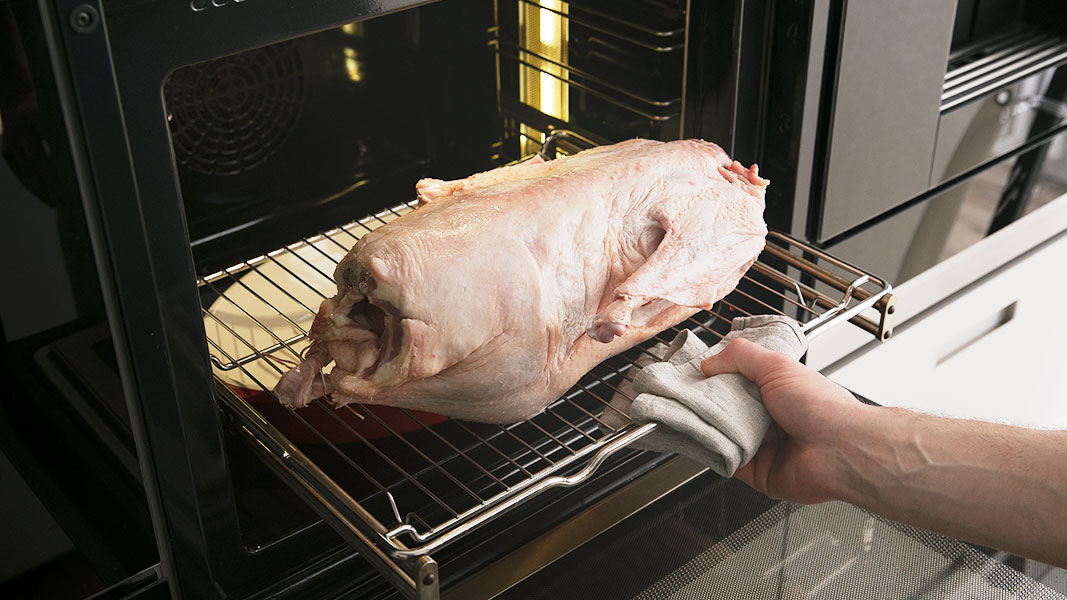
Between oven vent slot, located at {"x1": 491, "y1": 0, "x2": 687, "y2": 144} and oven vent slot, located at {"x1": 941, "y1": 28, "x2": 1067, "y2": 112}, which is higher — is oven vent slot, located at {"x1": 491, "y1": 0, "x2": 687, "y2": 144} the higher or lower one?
the higher one

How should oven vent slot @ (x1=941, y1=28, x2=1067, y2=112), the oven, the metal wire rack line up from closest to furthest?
1. the oven
2. the metal wire rack
3. oven vent slot @ (x1=941, y1=28, x2=1067, y2=112)

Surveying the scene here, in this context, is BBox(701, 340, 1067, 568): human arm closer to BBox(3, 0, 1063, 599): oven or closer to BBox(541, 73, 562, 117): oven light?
BBox(3, 0, 1063, 599): oven

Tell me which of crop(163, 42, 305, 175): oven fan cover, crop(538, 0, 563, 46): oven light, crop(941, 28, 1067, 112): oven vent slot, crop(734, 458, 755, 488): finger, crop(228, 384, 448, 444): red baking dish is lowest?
crop(734, 458, 755, 488): finger

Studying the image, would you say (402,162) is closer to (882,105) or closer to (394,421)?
(394,421)

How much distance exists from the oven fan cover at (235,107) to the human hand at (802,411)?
0.55m

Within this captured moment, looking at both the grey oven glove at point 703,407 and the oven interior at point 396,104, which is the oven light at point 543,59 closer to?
the oven interior at point 396,104

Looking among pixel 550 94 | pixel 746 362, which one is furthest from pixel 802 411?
pixel 550 94

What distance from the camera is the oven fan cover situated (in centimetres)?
105

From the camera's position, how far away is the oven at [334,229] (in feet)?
2.17

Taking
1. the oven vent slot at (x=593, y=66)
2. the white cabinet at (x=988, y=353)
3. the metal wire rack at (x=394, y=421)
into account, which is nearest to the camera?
the metal wire rack at (x=394, y=421)

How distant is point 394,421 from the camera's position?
3.24 ft

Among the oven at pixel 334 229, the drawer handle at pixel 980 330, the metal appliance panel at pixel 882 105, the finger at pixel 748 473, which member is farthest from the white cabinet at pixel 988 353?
the finger at pixel 748 473

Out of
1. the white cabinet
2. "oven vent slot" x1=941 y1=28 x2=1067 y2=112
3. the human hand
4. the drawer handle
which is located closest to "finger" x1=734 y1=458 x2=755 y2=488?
the human hand

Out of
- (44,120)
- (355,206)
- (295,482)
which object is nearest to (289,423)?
(295,482)
